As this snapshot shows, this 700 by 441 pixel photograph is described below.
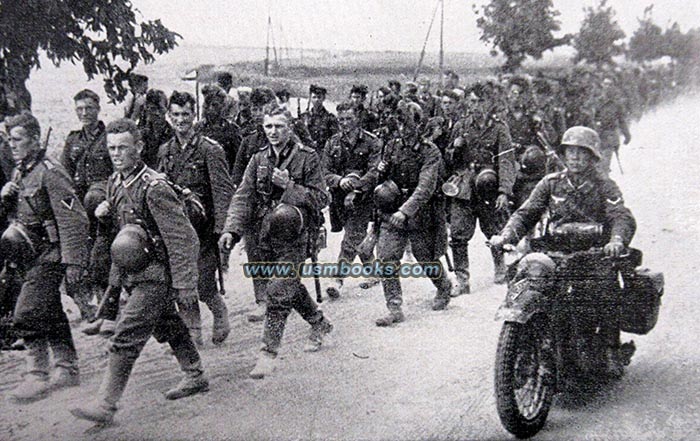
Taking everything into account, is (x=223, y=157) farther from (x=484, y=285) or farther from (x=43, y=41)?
(x=484, y=285)

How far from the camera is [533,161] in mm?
7652

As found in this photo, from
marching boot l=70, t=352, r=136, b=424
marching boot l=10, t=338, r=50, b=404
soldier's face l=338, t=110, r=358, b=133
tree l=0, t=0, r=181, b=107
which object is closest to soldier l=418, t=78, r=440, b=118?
soldier's face l=338, t=110, r=358, b=133

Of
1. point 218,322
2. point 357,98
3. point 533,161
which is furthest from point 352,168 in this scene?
point 218,322

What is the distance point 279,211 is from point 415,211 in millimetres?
1562

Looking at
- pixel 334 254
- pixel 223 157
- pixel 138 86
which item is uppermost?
pixel 138 86

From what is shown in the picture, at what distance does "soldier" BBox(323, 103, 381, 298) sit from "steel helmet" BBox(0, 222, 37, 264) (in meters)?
3.35

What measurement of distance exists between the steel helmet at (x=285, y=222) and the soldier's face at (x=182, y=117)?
107 centimetres

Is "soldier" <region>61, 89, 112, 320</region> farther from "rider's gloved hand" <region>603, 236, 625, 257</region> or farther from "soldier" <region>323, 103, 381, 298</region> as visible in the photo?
"rider's gloved hand" <region>603, 236, 625, 257</region>

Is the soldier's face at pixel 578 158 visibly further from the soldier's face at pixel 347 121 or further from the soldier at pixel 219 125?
the soldier at pixel 219 125

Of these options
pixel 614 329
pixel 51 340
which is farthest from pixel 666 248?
pixel 51 340

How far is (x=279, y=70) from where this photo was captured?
26.0ft

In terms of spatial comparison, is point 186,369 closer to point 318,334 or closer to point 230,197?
point 318,334

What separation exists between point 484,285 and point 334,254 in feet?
6.76

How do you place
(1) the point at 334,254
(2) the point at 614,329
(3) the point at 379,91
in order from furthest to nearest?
1. (3) the point at 379,91
2. (1) the point at 334,254
3. (2) the point at 614,329
